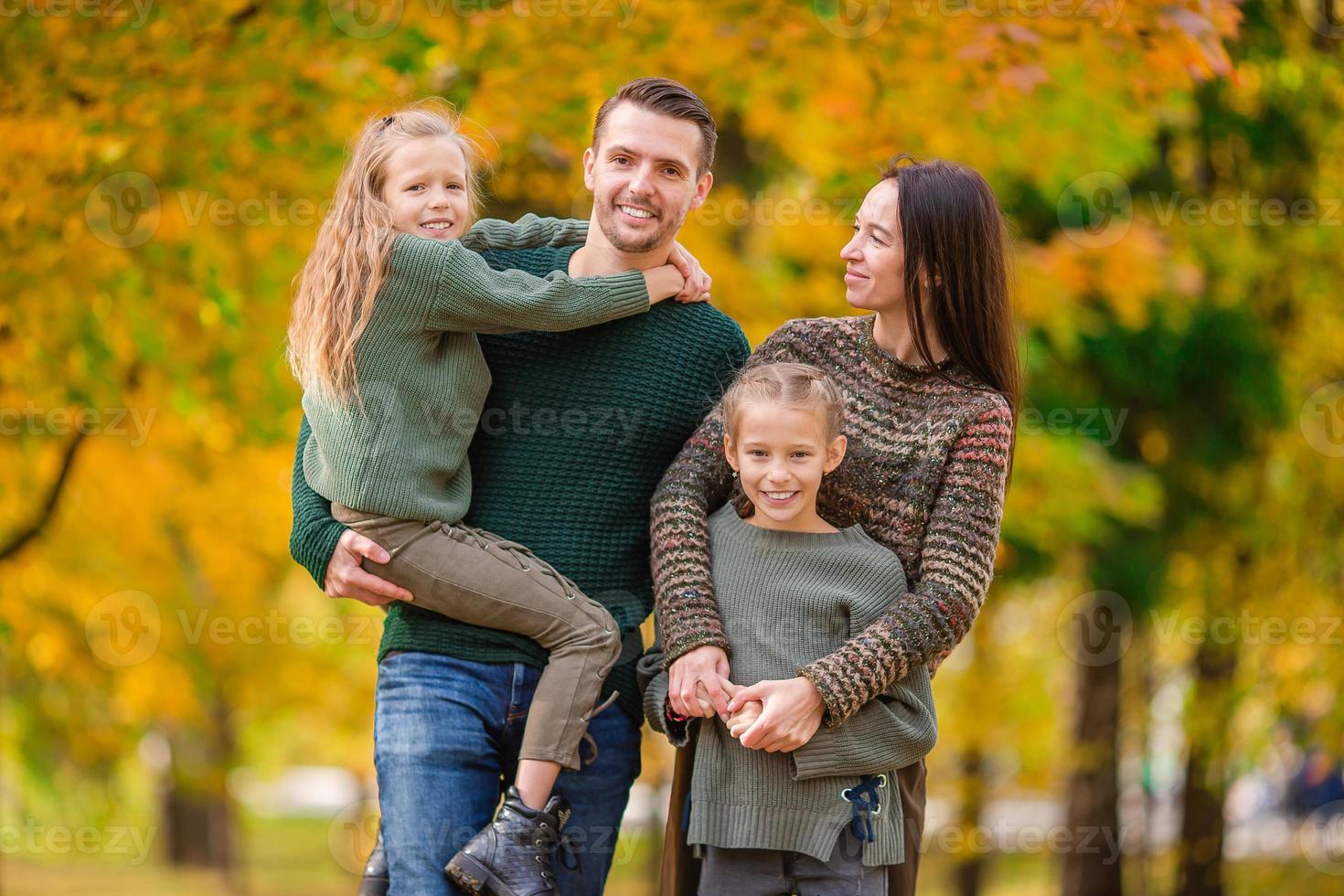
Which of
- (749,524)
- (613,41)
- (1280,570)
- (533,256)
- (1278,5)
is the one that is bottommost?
(1280,570)

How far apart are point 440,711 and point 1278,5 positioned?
5.27m

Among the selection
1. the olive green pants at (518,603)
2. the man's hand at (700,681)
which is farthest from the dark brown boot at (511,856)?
the man's hand at (700,681)

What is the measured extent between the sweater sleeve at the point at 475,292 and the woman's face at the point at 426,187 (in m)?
0.19

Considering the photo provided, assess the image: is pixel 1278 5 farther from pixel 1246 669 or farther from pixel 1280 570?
pixel 1246 669

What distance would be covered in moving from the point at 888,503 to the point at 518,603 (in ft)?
2.42

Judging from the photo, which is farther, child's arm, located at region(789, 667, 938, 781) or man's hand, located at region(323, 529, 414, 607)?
man's hand, located at region(323, 529, 414, 607)

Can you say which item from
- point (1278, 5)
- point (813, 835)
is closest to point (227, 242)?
point (813, 835)

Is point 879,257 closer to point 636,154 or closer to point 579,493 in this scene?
point 636,154

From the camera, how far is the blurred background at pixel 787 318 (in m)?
4.92

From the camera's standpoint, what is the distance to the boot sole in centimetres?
269

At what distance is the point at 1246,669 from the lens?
8695mm

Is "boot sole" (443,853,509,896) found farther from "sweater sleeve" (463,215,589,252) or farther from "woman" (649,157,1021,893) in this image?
"sweater sleeve" (463,215,589,252)

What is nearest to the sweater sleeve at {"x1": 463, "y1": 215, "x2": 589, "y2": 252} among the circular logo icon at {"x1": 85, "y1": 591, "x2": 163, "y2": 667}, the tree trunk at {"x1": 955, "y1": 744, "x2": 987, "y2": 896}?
the circular logo icon at {"x1": 85, "y1": 591, "x2": 163, "y2": 667}

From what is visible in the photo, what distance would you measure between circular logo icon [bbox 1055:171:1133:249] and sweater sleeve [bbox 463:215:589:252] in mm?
4971
